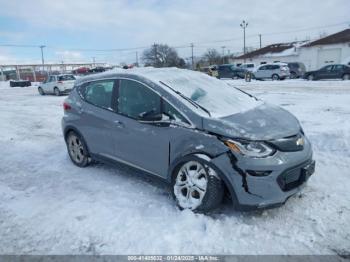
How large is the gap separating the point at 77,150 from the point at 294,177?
3.61m

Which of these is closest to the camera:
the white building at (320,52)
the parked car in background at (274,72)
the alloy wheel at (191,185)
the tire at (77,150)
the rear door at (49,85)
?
the alloy wheel at (191,185)

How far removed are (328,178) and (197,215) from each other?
7.13 ft

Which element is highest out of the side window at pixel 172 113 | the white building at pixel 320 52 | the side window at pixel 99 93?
the white building at pixel 320 52

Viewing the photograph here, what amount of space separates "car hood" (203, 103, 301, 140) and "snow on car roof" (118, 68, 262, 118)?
162mm

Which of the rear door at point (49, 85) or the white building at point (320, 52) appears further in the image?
the white building at point (320, 52)

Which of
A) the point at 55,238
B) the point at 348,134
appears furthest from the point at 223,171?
the point at 348,134

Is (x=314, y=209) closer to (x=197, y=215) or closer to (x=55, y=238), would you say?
(x=197, y=215)

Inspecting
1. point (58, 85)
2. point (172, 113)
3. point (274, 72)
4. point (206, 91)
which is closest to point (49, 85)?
point (58, 85)

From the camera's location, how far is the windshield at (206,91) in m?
4.01

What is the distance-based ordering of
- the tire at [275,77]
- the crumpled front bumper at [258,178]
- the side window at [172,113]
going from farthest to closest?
the tire at [275,77]
the side window at [172,113]
the crumpled front bumper at [258,178]

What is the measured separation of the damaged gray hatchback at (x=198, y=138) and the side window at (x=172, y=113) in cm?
1

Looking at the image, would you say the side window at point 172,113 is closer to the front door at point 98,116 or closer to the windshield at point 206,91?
the windshield at point 206,91

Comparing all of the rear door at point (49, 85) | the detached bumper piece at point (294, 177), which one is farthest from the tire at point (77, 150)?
the rear door at point (49, 85)

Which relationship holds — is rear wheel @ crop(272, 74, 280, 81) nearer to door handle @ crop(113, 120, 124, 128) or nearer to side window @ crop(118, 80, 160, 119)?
side window @ crop(118, 80, 160, 119)
